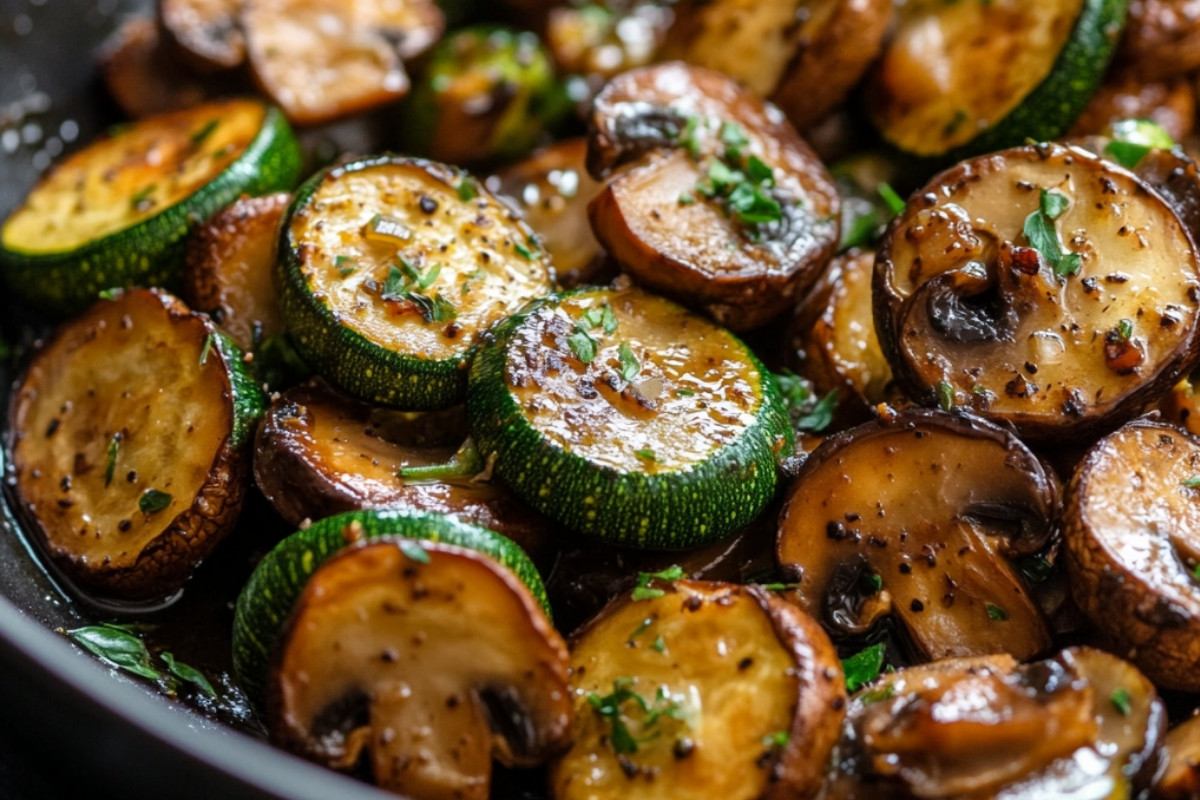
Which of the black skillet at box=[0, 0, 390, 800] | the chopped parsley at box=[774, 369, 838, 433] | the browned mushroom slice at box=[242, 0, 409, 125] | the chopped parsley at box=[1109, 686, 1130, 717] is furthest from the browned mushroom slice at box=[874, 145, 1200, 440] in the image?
the browned mushroom slice at box=[242, 0, 409, 125]

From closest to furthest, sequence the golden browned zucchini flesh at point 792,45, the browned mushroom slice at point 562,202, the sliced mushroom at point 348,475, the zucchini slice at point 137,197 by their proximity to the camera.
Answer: the sliced mushroom at point 348,475, the zucchini slice at point 137,197, the browned mushroom slice at point 562,202, the golden browned zucchini flesh at point 792,45

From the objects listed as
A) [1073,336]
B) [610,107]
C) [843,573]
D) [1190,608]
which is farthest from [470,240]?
[1190,608]

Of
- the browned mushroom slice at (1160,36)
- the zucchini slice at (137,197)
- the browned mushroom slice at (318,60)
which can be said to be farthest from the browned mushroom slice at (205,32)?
the browned mushroom slice at (1160,36)

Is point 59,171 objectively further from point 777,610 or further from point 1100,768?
point 1100,768

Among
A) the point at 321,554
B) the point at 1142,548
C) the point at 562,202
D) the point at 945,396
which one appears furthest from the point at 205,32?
the point at 1142,548

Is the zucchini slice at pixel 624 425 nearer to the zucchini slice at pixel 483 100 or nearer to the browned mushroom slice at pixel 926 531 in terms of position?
the browned mushroom slice at pixel 926 531

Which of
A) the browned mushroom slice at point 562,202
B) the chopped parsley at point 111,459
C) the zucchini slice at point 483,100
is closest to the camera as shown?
the chopped parsley at point 111,459

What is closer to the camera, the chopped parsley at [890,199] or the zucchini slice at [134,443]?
the zucchini slice at [134,443]
